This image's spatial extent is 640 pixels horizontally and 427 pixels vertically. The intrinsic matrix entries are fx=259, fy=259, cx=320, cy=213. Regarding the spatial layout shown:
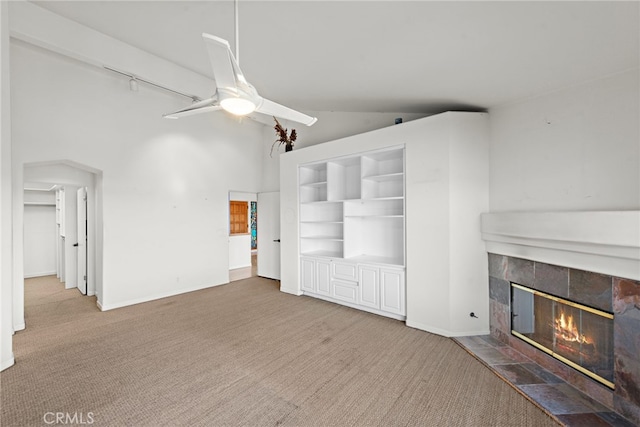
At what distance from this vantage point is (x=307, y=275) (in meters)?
4.71

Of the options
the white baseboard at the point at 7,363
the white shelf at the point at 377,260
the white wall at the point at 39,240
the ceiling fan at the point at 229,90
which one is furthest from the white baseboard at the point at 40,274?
the white shelf at the point at 377,260

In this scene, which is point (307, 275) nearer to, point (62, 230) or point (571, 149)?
point (571, 149)

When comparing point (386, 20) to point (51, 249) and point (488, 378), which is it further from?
point (51, 249)

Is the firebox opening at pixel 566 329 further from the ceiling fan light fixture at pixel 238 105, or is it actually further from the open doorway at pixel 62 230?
the open doorway at pixel 62 230

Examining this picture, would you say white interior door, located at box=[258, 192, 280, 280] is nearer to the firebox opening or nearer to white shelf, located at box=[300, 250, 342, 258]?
white shelf, located at box=[300, 250, 342, 258]

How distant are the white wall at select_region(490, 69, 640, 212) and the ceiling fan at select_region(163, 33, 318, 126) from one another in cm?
→ 253

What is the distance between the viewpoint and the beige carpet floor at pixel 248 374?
1.92 m

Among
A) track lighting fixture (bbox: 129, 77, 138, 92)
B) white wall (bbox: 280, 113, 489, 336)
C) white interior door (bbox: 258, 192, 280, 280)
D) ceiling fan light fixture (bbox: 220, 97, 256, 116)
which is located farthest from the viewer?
white interior door (bbox: 258, 192, 280, 280)

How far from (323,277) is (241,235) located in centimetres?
398

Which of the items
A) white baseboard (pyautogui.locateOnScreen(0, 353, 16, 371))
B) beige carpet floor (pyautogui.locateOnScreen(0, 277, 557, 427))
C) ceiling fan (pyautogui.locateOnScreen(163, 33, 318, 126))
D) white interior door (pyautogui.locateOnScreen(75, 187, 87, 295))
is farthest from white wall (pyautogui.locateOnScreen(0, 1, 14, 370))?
white interior door (pyautogui.locateOnScreen(75, 187, 87, 295))

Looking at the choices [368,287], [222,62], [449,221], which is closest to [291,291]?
[368,287]

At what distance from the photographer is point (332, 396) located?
83.7 inches

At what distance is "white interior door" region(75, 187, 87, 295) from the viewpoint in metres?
4.92

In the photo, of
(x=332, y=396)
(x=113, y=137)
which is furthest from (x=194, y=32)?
(x=332, y=396)
